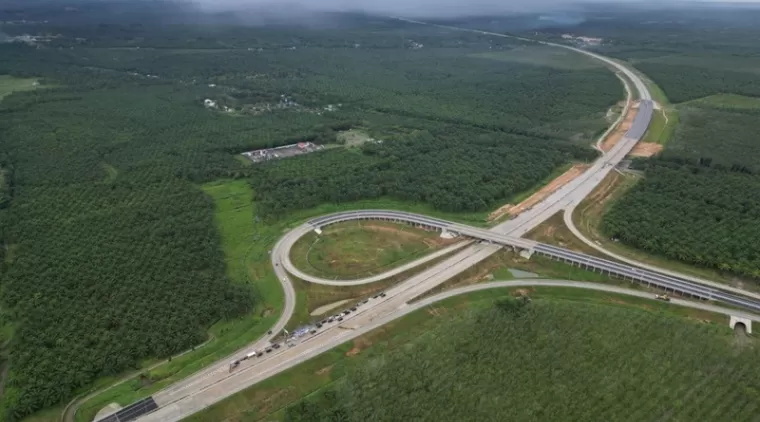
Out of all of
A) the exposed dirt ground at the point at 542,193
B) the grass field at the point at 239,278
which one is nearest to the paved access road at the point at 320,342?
the grass field at the point at 239,278

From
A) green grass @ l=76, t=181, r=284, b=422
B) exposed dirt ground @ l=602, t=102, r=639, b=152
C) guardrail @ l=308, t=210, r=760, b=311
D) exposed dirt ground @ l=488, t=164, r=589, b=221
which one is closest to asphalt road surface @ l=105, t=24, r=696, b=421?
green grass @ l=76, t=181, r=284, b=422

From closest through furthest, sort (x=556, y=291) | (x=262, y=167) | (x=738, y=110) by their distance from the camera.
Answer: (x=556, y=291)
(x=262, y=167)
(x=738, y=110)

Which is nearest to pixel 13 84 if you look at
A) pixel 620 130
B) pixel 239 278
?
pixel 239 278

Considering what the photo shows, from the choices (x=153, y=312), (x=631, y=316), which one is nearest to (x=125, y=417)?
(x=153, y=312)

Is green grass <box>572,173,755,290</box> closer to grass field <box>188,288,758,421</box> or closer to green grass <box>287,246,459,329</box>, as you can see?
grass field <box>188,288,758,421</box>

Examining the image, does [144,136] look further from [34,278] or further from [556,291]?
[556,291]

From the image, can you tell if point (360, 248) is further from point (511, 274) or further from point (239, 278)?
point (511, 274)
